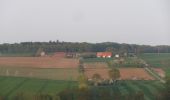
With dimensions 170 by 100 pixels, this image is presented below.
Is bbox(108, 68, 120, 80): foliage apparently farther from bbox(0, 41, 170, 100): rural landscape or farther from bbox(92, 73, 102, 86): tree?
bbox(92, 73, 102, 86): tree

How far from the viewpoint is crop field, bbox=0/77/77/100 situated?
17.1 m

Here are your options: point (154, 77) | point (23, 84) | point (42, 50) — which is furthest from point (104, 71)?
point (42, 50)

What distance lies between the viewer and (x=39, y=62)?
987 inches

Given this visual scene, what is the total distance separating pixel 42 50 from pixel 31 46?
1844mm

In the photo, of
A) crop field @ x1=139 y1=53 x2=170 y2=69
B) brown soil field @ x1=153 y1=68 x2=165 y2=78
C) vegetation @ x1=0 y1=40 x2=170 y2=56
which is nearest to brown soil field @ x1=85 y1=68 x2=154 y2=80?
brown soil field @ x1=153 y1=68 x2=165 y2=78

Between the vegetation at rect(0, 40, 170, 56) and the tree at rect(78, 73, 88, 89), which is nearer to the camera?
the tree at rect(78, 73, 88, 89)

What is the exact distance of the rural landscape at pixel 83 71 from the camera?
16406mm

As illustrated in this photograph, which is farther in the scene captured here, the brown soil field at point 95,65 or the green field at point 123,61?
the green field at point 123,61

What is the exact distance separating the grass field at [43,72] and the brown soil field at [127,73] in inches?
33.1

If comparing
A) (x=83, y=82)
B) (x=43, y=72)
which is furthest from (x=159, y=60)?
(x=83, y=82)

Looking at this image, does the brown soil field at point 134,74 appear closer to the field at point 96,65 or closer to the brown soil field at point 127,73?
the brown soil field at point 127,73

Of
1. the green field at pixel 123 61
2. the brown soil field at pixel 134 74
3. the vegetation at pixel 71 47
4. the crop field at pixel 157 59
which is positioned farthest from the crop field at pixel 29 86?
the vegetation at pixel 71 47

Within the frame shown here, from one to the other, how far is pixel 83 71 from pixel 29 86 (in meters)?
4.87

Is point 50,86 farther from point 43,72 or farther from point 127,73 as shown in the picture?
point 127,73
